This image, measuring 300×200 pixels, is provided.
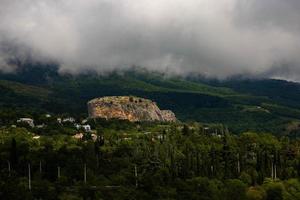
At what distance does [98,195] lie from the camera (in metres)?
139

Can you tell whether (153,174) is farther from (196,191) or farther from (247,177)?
(247,177)

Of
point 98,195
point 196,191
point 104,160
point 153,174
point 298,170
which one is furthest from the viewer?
point 298,170

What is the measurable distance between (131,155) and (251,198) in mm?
51909

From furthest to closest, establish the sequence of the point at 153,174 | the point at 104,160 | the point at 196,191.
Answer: the point at 104,160 < the point at 153,174 < the point at 196,191

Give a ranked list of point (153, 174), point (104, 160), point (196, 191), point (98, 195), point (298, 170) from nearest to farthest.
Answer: point (98, 195)
point (196, 191)
point (153, 174)
point (104, 160)
point (298, 170)

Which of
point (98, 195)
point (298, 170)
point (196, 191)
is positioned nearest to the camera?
point (98, 195)

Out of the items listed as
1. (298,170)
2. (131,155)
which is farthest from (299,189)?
(131,155)

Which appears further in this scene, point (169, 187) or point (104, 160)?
point (104, 160)

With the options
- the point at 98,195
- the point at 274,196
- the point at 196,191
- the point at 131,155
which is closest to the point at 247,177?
the point at 274,196

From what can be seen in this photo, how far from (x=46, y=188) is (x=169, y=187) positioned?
112ft

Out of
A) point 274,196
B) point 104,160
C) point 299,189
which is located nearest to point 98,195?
point 104,160

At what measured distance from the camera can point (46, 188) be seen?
14000 centimetres

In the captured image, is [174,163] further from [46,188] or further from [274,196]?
[46,188]

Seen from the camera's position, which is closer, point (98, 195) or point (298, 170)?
point (98, 195)
